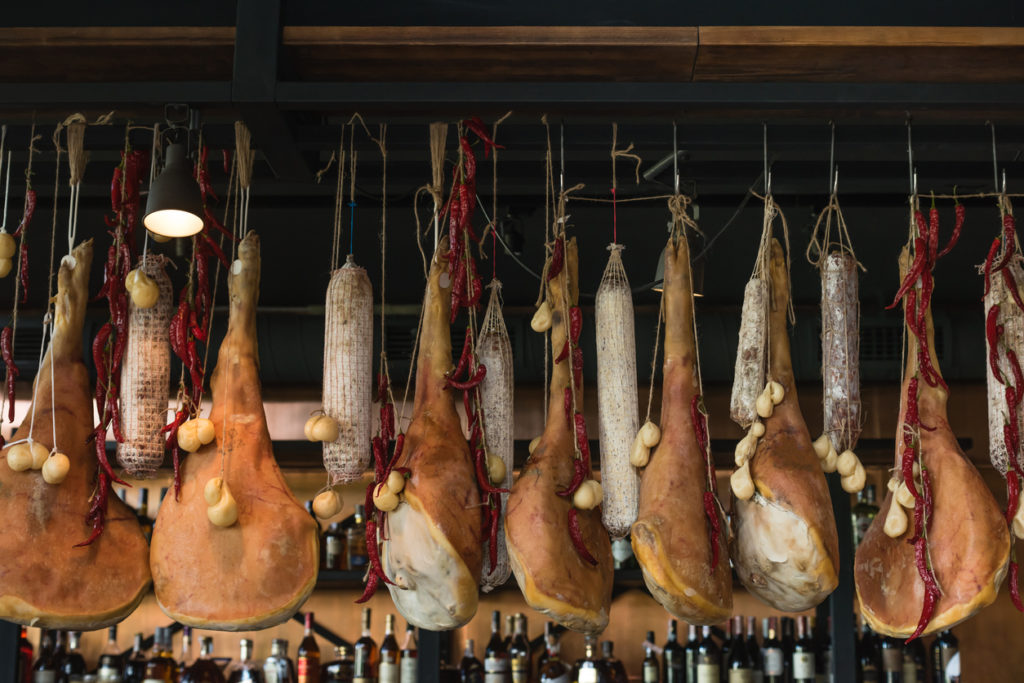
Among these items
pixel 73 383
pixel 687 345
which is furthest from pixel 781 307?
pixel 73 383

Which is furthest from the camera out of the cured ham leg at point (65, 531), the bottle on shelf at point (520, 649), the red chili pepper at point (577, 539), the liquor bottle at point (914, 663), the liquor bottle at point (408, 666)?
the bottle on shelf at point (520, 649)

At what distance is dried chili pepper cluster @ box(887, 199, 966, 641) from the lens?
2141mm

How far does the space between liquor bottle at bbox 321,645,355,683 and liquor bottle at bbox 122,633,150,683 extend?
794 mm

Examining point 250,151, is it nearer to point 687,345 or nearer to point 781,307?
point 687,345

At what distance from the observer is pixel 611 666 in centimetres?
473

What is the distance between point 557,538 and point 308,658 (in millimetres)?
2926

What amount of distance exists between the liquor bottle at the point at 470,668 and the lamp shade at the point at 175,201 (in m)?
3.04

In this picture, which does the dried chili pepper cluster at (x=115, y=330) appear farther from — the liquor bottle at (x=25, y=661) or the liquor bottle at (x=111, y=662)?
the liquor bottle at (x=25, y=661)

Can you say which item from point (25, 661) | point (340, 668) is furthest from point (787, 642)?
point (25, 661)

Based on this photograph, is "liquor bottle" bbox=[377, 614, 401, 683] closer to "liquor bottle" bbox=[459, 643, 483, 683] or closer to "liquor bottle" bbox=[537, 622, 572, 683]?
"liquor bottle" bbox=[459, 643, 483, 683]

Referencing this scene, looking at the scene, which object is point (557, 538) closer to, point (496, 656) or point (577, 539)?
point (577, 539)

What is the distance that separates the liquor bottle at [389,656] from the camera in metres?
4.36

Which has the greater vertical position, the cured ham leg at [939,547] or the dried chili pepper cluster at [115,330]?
the dried chili pepper cluster at [115,330]

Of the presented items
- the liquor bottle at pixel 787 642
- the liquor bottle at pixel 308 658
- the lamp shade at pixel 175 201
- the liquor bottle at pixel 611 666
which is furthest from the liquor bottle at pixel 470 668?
the lamp shade at pixel 175 201
